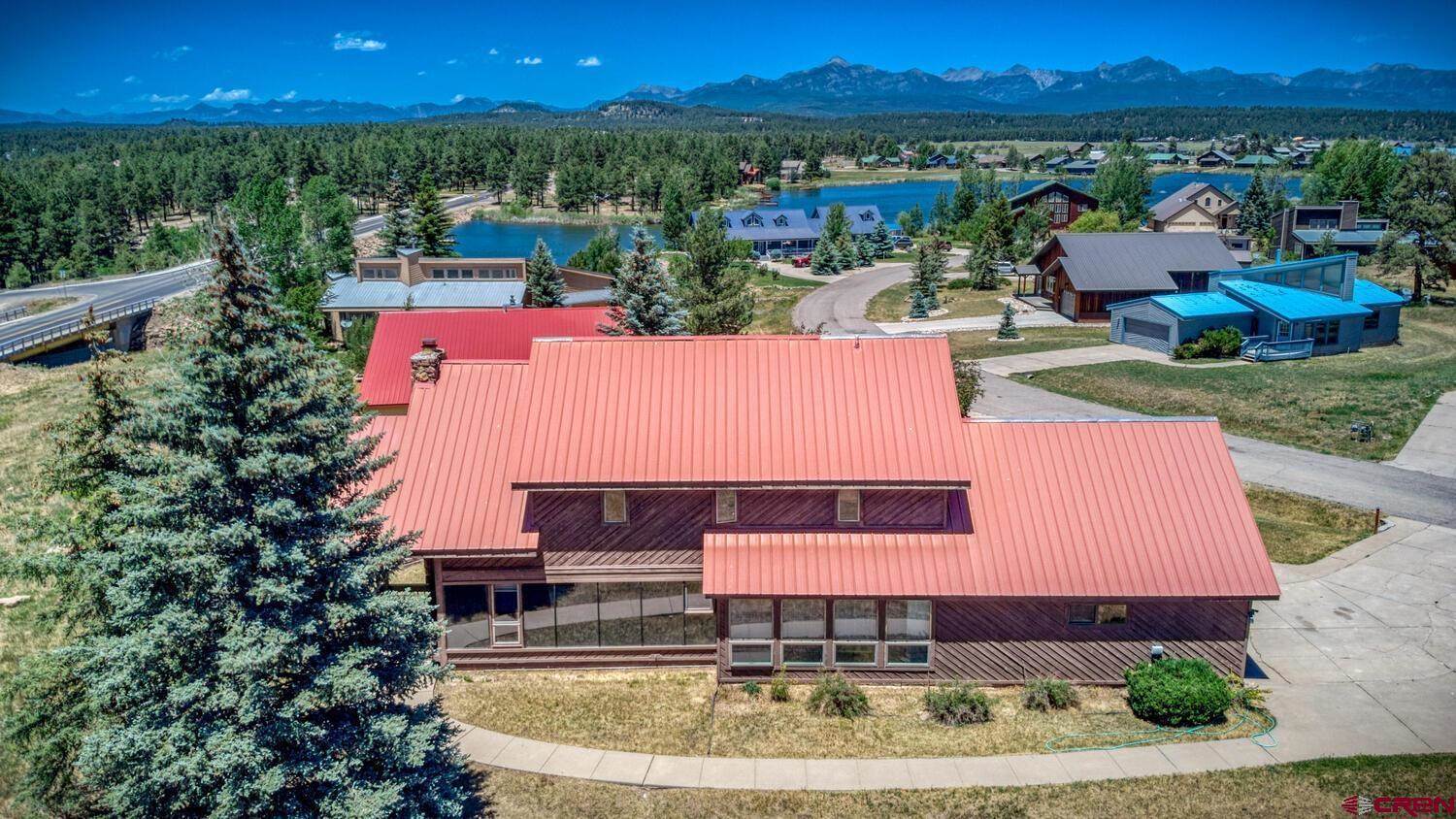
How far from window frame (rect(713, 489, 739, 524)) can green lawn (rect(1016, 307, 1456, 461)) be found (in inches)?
1102

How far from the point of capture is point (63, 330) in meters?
65.2

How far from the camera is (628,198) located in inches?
7052

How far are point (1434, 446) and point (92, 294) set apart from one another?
96750 millimetres

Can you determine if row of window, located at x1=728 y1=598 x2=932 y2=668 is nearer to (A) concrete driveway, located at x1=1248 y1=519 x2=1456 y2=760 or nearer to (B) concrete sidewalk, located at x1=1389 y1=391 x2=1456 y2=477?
(A) concrete driveway, located at x1=1248 y1=519 x2=1456 y2=760

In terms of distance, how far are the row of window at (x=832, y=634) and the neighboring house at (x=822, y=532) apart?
52mm

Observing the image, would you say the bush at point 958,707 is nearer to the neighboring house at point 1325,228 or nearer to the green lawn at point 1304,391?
the green lawn at point 1304,391

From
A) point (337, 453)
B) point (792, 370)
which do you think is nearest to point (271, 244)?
point (792, 370)

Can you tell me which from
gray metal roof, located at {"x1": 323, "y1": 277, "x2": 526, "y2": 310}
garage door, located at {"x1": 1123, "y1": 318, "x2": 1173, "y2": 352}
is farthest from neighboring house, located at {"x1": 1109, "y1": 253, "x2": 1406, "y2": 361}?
gray metal roof, located at {"x1": 323, "y1": 277, "x2": 526, "y2": 310}

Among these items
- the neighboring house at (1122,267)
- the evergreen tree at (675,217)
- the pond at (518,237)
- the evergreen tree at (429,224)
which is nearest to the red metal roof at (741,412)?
the neighboring house at (1122,267)

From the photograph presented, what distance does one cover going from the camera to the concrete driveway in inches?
814

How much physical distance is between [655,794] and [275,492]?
9.43 meters

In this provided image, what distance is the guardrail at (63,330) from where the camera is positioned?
60469 mm

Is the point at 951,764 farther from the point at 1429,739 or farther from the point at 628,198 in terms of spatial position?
the point at 628,198

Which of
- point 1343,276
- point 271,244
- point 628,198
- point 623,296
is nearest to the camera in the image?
point 623,296
